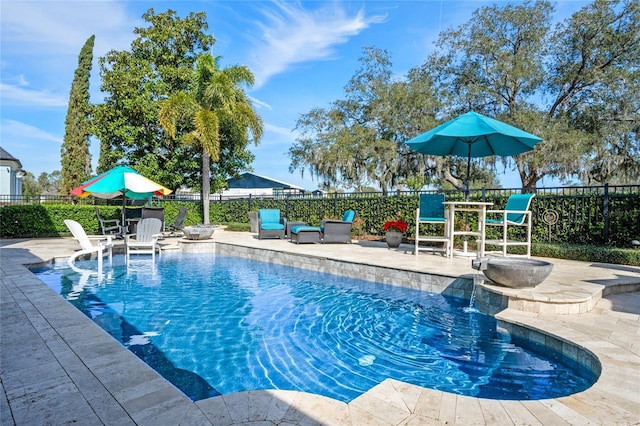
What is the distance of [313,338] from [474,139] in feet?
19.3

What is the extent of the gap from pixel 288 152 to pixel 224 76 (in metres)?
11.5

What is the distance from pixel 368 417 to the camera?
183 cm

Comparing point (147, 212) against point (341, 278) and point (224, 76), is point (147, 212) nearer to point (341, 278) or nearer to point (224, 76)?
point (224, 76)

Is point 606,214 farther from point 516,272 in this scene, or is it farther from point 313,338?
point 313,338

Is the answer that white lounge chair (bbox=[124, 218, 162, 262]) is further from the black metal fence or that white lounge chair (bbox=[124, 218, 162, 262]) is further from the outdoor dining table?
the outdoor dining table

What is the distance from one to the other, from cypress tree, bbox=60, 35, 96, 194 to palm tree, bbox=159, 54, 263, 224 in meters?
11.2

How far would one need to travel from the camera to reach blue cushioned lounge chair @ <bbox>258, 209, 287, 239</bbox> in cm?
1096

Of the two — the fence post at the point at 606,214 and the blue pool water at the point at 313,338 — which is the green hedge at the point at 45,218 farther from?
the fence post at the point at 606,214

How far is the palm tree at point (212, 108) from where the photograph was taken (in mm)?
14461

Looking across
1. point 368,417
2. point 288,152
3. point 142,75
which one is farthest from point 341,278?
point 288,152

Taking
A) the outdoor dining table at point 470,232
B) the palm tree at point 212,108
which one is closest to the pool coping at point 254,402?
the outdoor dining table at point 470,232

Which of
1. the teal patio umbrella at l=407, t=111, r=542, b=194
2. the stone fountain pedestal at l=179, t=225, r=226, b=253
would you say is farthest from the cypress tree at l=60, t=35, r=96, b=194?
the teal patio umbrella at l=407, t=111, r=542, b=194

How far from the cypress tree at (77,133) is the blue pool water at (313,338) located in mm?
19459

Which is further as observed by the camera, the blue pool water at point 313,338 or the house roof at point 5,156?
the house roof at point 5,156
